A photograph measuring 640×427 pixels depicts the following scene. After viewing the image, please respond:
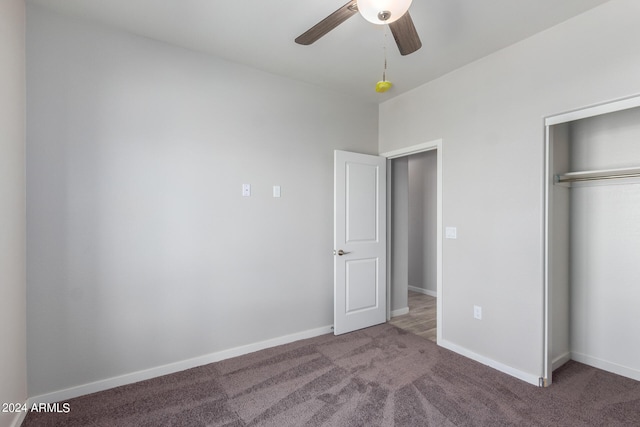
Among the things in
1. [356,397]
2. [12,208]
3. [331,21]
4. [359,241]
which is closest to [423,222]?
[359,241]

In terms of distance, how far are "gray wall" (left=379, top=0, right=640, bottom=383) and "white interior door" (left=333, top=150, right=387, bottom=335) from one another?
0.79m

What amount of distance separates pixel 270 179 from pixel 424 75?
185cm

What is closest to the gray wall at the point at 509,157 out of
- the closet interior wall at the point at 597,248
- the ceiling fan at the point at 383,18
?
the closet interior wall at the point at 597,248

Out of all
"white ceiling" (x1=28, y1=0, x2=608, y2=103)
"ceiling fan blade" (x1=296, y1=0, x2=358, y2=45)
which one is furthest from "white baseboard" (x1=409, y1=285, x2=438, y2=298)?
"ceiling fan blade" (x1=296, y1=0, x2=358, y2=45)

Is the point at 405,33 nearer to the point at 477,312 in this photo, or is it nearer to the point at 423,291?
the point at 477,312

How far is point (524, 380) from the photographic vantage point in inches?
94.0

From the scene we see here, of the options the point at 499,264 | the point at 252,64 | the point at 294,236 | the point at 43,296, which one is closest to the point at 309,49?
the point at 252,64

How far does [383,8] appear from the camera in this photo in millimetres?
1396

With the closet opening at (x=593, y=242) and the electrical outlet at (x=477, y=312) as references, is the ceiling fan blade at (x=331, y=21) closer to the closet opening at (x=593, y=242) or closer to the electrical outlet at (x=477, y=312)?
the closet opening at (x=593, y=242)

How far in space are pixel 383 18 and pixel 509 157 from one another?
1722 millimetres

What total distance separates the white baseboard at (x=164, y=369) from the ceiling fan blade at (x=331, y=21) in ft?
8.53

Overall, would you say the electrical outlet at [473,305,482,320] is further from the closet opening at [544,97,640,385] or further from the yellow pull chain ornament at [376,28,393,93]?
the yellow pull chain ornament at [376,28,393,93]

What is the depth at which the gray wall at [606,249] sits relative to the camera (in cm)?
245

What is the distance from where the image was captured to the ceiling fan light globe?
1.38m
